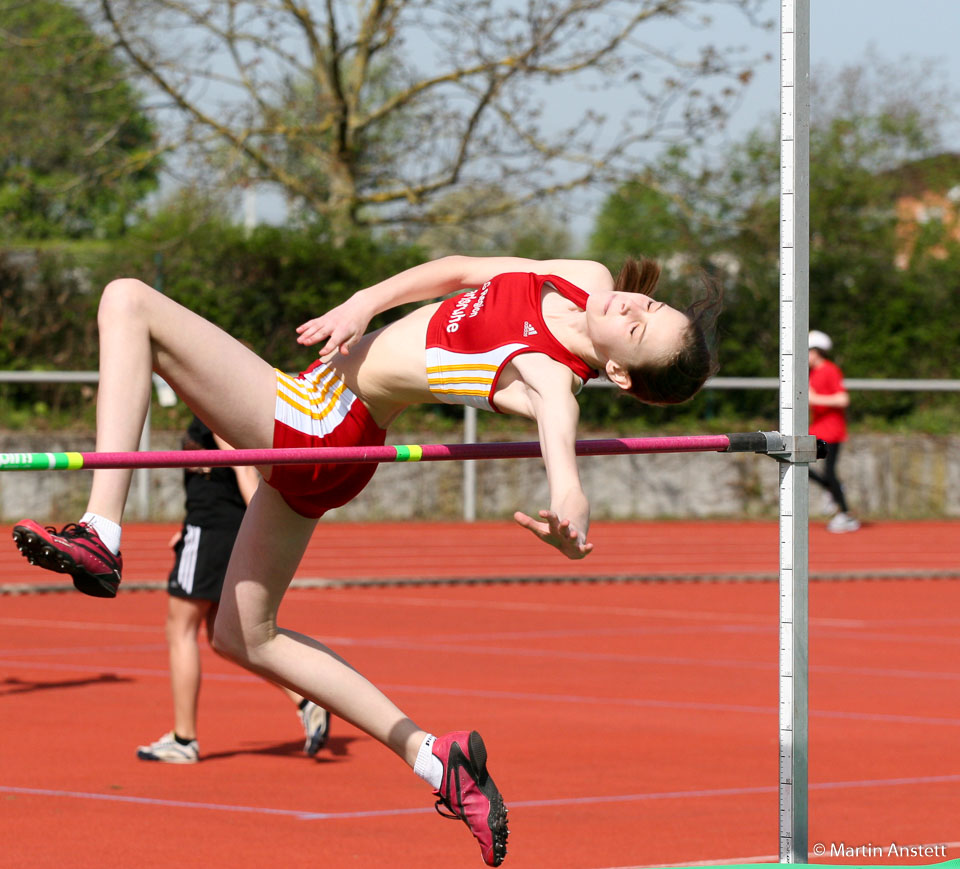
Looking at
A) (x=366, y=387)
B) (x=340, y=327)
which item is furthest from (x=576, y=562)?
(x=340, y=327)

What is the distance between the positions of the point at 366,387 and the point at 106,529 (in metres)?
0.79

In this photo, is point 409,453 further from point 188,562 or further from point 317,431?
point 188,562

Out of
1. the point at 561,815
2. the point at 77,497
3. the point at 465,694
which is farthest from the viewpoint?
the point at 77,497

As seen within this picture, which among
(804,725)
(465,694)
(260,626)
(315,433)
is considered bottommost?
(465,694)

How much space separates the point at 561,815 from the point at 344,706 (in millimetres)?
1277

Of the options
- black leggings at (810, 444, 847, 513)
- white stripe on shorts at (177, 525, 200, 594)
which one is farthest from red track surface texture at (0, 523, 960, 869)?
black leggings at (810, 444, 847, 513)

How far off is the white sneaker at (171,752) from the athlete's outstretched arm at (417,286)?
8.04 feet

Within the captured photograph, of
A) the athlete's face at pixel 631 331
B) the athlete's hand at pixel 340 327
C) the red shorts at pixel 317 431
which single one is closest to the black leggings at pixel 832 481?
the red shorts at pixel 317 431

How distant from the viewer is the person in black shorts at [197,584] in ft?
18.2

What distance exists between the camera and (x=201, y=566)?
18.6 feet

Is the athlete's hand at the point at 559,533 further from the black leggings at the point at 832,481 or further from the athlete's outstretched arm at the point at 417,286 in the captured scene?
the black leggings at the point at 832,481

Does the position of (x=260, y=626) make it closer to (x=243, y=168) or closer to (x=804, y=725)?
(x=804, y=725)

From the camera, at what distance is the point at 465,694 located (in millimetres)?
6969

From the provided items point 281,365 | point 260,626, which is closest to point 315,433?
point 260,626
